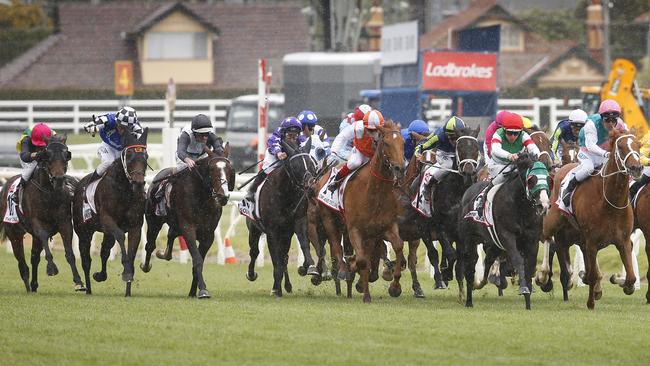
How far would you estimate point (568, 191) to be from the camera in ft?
46.7

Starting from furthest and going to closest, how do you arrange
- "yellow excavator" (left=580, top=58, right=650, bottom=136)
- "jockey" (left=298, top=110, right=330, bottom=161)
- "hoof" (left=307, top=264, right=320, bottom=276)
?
"yellow excavator" (left=580, top=58, right=650, bottom=136)
"jockey" (left=298, top=110, right=330, bottom=161)
"hoof" (left=307, top=264, right=320, bottom=276)

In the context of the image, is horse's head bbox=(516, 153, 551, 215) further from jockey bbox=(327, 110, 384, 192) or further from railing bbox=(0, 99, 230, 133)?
railing bbox=(0, 99, 230, 133)

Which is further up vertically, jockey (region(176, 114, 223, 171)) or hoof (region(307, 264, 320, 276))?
jockey (region(176, 114, 223, 171))

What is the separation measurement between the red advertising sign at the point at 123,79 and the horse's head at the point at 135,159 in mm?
27604

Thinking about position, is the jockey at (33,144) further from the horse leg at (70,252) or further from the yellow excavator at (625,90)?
the yellow excavator at (625,90)

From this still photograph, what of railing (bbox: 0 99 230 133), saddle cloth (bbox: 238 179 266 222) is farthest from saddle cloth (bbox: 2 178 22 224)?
railing (bbox: 0 99 230 133)

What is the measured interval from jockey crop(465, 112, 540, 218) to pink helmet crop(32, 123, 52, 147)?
504cm

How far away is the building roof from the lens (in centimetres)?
4791

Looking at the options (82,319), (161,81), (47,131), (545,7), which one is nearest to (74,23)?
(161,81)

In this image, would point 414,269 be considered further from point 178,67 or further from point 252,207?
point 178,67

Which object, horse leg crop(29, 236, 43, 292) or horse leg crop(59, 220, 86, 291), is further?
horse leg crop(29, 236, 43, 292)

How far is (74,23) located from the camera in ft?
165

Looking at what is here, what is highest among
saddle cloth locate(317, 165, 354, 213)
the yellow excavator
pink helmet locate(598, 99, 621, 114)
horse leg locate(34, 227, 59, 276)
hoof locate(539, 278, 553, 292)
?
the yellow excavator

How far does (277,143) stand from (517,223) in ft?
10.2
